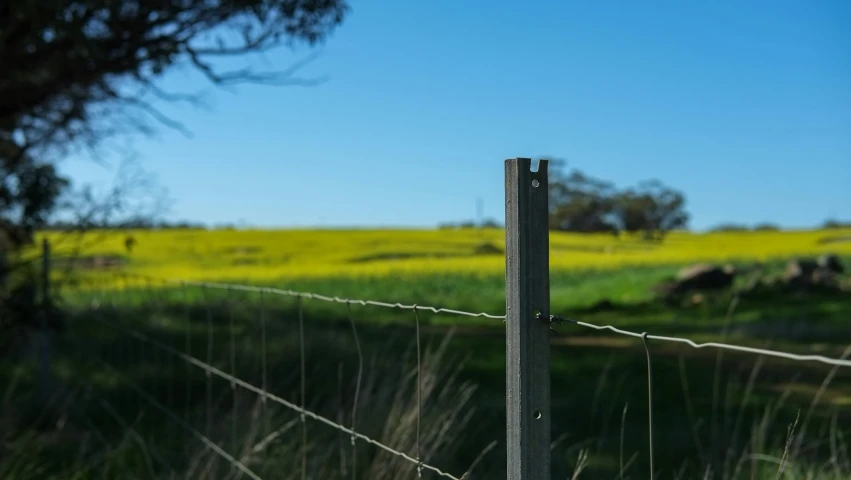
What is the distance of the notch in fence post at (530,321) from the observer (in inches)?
71.4

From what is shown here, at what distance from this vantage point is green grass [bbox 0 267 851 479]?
429cm

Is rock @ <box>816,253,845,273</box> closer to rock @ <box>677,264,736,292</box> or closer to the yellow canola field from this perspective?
rock @ <box>677,264,736,292</box>

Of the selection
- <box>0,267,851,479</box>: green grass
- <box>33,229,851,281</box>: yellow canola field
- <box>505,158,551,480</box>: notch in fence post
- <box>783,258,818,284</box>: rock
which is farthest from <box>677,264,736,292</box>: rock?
<box>505,158,551,480</box>: notch in fence post

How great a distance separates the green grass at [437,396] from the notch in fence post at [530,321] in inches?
25.6

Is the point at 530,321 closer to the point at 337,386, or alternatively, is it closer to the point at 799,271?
the point at 337,386

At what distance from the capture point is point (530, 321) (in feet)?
5.96

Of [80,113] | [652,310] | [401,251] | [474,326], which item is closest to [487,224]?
[401,251]

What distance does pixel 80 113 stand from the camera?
9914 mm

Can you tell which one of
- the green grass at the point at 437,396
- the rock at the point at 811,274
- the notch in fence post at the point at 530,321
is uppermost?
the notch in fence post at the point at 530,321

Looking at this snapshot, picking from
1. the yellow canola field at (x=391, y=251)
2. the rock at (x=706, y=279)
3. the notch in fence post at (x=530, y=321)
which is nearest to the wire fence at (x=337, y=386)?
the notch in fence post at (x=530, y=321)

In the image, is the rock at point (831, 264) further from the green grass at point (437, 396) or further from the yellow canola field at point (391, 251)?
the yellow canola field at point (391, 251)

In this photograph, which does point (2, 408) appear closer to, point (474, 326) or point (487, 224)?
point (474, 326)

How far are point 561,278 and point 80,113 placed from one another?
13.4 metres

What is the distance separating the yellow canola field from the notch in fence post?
17788 millimetres
